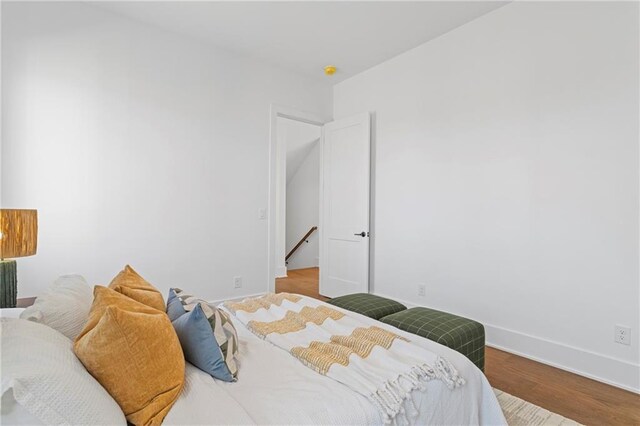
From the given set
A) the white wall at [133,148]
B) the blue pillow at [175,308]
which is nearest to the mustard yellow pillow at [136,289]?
the blue pillow at [175,308]

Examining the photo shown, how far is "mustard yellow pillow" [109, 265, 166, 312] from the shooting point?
135 cm

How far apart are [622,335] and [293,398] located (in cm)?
236

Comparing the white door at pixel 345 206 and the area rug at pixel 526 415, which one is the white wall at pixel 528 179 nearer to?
the white door at pixel 345 206

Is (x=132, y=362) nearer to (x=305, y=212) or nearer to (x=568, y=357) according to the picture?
(x=568, y=357)

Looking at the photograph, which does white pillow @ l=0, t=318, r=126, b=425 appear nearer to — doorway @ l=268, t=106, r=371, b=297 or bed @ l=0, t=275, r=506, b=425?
bed @ l=0, t=275, r=506, b=425

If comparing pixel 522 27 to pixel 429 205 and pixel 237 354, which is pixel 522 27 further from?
pixel 237 354

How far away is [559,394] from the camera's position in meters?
2.14

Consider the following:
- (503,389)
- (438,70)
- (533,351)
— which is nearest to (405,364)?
(503,389)

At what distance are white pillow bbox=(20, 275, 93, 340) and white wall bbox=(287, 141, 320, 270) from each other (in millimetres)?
5570

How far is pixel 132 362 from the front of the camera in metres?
0.97

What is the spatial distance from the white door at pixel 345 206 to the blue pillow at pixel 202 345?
2774mm

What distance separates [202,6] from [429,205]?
8.76 ft

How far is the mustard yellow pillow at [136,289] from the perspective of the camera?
135cm

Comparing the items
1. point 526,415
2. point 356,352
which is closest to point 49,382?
point 356,352
